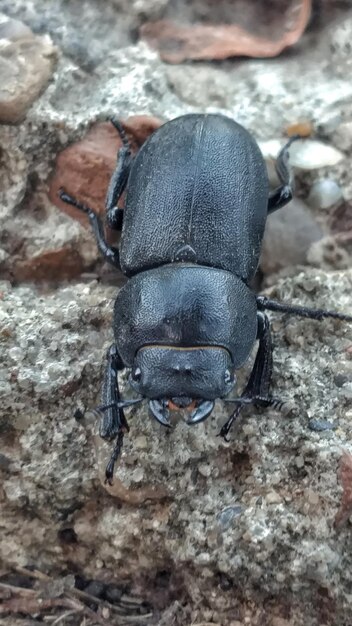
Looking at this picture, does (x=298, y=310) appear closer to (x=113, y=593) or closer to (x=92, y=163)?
(x=92, y=163)

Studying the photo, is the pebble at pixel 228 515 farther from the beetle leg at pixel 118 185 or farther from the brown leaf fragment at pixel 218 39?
the brown leaf fragment at pixel 218 39

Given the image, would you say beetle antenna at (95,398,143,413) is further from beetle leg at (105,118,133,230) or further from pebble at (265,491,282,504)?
beetle leg at (105,118,133,230)

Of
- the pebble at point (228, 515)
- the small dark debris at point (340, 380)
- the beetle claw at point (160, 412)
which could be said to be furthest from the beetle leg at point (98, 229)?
the pebble at point (228, 515)

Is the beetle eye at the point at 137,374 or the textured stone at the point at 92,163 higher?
the textured stone at the point at 92,163

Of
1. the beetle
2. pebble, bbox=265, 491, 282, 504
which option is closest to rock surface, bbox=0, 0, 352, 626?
pebble, bbox=265, 491, 282, 504

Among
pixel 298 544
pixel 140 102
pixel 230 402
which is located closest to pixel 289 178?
pixel 140 102

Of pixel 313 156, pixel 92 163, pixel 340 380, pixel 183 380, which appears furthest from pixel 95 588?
pixel 313 156
